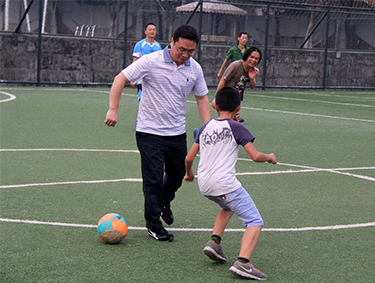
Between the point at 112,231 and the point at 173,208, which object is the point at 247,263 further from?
the point at 173,208

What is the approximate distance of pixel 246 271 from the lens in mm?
4672

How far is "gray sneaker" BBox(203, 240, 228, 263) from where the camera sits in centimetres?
492

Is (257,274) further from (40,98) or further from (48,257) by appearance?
(40,98)

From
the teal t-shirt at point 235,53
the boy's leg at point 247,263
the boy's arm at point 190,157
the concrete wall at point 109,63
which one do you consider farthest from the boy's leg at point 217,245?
the concrete wall at point 109,63

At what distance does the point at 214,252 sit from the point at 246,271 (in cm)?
35

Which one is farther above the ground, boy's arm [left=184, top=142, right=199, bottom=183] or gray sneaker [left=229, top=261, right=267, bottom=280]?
boy's arm [left=184, top=142, right=199, bottom=183]

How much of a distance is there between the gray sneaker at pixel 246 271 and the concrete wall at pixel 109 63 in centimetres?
1927

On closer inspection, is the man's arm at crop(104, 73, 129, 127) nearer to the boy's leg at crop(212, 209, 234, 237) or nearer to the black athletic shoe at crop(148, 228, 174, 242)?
the black athletic shoe at crop(148, 228, 174, 242)

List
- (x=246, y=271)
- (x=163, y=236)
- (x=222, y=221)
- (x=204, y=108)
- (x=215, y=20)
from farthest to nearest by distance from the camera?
(x=215, y=20), (x=204, y=108), (x=163, y=236), (x=222, y=221), (x=246, y=271)

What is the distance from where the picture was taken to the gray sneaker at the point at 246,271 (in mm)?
4672

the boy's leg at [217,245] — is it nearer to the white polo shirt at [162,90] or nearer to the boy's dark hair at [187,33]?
the white polo shirt at [162,90]

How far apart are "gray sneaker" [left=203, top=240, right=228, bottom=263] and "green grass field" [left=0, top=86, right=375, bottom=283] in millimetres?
85

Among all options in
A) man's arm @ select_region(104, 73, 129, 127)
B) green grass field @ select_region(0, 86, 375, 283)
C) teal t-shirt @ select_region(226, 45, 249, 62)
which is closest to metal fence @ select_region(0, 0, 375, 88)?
teal t-shirt @ select_region(226, 45, 249, 62)

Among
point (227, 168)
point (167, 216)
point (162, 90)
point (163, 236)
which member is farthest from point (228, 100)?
point (167, 216)
